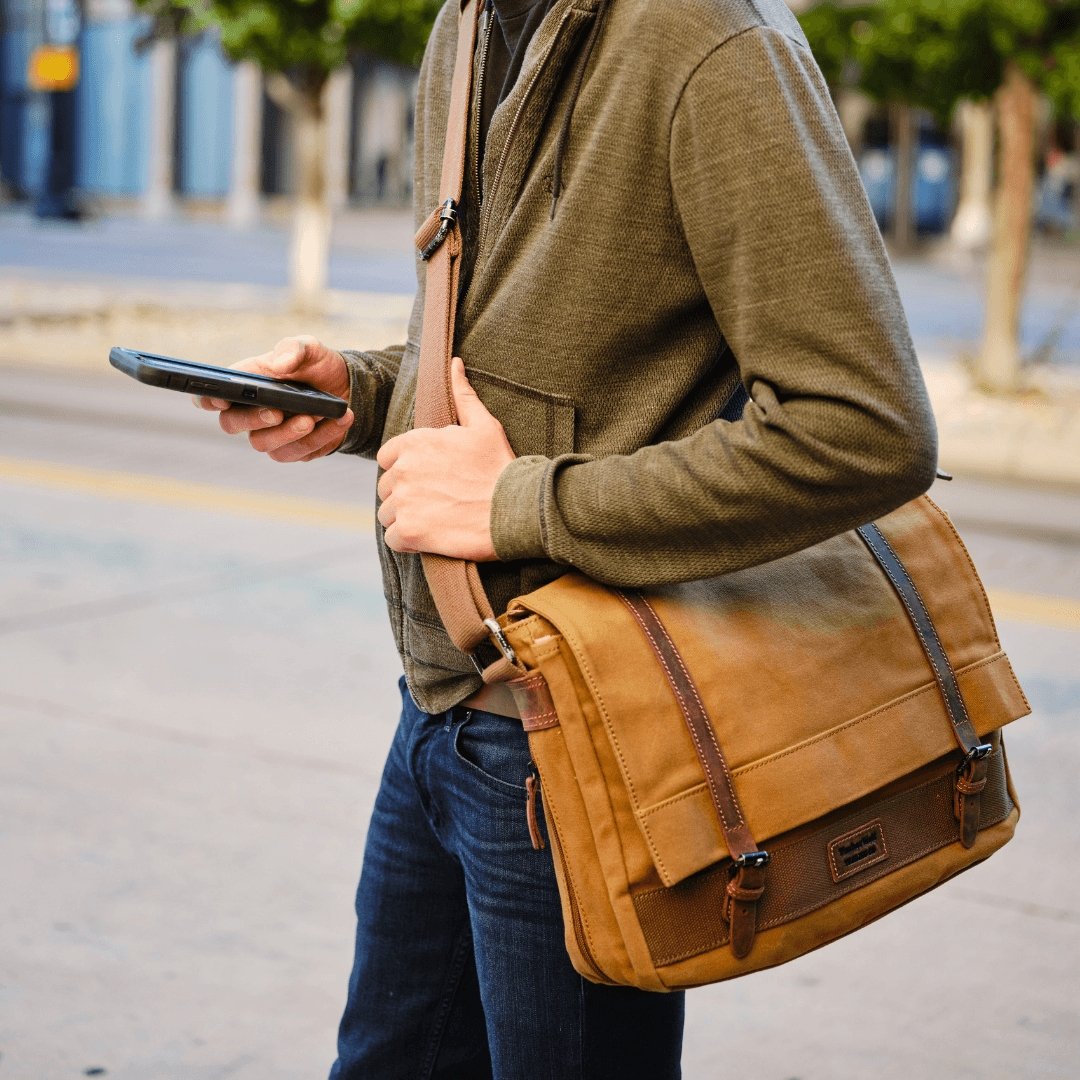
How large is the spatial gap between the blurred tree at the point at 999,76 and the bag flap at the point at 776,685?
9.61m

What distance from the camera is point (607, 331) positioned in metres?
1.42

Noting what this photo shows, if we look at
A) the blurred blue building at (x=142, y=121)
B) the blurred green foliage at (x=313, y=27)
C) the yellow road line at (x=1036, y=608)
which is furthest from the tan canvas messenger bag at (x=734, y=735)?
the blurred blue building at (x=142, y=121)

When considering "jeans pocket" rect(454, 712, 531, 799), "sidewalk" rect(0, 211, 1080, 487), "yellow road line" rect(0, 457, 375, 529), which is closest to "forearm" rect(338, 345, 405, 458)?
"jeans pocket" rect(454, 712, 531, 799)

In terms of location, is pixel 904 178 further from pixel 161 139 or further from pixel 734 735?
pixel 734 735

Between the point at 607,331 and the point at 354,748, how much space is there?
3208 mm

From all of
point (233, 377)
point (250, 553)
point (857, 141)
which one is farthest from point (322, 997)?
point (857, 141)

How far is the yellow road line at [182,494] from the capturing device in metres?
7.59

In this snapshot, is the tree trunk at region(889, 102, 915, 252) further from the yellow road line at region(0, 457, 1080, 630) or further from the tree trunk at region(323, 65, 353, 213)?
the yellow road line at region(0, 457, 1080, 630)

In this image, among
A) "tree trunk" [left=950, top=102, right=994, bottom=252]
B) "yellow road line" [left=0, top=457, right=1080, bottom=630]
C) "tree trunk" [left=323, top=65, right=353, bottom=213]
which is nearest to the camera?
"yellow road line" [left=0, top=457, right=1080, bottom=630]

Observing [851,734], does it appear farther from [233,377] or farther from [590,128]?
[233,377]

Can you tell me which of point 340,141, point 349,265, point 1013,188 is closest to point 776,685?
point 1013,188

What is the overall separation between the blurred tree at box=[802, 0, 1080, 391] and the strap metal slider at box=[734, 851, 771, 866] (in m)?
9.85

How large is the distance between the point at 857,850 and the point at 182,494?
6.81 m

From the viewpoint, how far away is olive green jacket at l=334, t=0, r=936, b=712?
4.33ft
